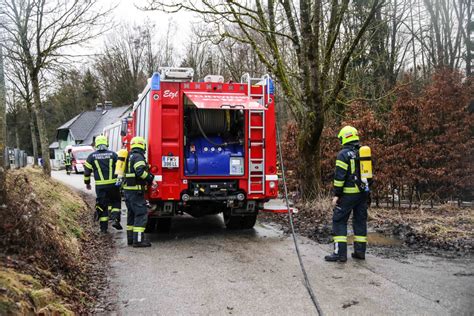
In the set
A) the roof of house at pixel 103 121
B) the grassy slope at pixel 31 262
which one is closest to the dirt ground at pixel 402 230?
the grassy slope at pixel 31 262

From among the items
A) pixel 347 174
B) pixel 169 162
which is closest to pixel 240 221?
pixel 169 162

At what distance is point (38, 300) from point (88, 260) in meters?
2.86

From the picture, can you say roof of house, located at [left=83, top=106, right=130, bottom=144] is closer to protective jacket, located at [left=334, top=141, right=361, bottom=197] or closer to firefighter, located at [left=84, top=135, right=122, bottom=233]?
firefighter, located at [left=84, top=135, right=122, bottom=233]

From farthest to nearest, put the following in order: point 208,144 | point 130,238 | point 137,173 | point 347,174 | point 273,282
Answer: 1. point 208,144
2. point 130,238
3. point 137,173
4. point 347,174
5. point 273,282

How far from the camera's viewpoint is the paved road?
463cm

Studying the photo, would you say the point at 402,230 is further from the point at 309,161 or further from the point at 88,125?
the point at 88,125

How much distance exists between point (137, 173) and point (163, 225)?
172 cm

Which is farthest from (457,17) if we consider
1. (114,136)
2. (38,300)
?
(38,300)

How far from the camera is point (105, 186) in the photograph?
929 centimetres

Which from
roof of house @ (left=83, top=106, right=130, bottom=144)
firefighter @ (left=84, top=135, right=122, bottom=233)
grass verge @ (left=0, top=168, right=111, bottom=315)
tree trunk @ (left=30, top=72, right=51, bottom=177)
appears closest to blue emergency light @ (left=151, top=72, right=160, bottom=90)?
firefighter @ (left=84, top=135, right=122, bottom=233)

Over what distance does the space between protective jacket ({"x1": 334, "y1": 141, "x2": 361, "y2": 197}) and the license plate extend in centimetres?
280

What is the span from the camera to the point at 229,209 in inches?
346

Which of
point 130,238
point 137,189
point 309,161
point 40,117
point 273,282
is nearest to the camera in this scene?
point 273,282

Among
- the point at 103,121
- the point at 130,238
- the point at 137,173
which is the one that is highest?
the point at 103,121
